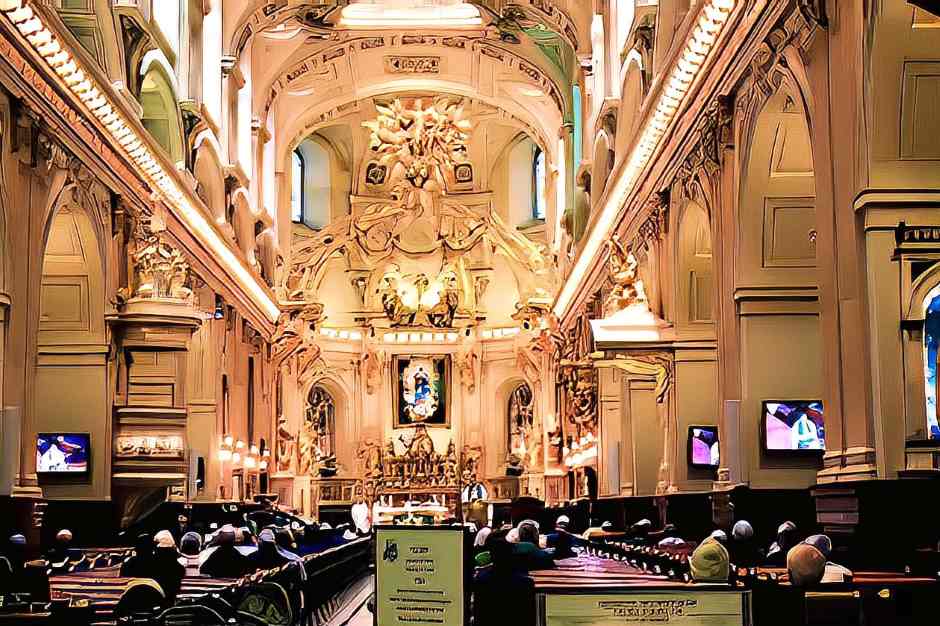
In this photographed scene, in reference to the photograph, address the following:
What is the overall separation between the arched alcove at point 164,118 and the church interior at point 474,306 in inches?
2.5

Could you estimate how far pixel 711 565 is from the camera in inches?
296

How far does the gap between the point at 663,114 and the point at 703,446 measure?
4536 millimetres

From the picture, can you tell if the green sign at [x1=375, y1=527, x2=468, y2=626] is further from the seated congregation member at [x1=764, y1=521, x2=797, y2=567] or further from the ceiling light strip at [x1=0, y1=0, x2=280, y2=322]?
the ceiling light strip at [x1=0, y1=0, x2=280, y2=322]

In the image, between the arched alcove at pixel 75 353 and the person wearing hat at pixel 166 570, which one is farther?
the arched alcove at pixel 75 353

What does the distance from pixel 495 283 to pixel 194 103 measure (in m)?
18.7

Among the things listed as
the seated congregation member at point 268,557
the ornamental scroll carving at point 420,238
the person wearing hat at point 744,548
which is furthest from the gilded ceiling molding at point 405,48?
the seated congregation member at point 268,557

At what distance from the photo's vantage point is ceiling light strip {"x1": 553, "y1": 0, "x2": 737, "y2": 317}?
15844 millimetres

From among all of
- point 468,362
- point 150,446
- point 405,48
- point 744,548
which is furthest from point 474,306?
point 744,548

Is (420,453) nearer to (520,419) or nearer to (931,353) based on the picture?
(520,419)

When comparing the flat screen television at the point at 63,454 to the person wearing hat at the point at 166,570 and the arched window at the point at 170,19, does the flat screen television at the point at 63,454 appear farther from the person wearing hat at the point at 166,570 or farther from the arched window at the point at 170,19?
the person wearing hat at the point at 166,570

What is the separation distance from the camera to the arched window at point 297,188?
42.1 meters

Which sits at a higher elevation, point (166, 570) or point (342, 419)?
point (342, 419)

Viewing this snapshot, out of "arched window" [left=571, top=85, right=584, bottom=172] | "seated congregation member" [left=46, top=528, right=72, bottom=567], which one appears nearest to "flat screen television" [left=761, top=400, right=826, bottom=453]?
"seated congregation member" [left=46, top=528, right=72, bottom=567]

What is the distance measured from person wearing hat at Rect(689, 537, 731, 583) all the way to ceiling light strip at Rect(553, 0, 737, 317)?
8.80 meters
